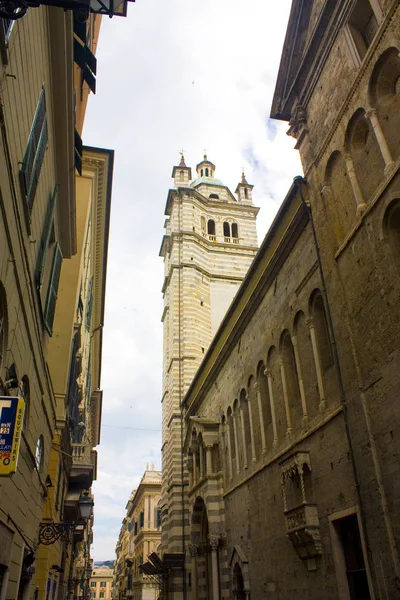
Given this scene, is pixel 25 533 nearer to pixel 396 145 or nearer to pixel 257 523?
pixel 257 523

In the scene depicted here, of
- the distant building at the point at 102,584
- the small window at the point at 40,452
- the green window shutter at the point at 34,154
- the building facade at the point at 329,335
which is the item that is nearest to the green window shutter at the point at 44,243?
the green window shutter at the point at 34,154

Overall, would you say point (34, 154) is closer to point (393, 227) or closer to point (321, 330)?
point (393, 227)

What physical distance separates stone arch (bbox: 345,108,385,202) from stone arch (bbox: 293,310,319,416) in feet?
13.2

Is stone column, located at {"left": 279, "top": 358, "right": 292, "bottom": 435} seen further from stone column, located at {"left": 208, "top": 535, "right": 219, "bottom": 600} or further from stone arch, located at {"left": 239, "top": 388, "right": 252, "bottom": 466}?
stone column, located at {"left": 208, "top": 535, "right": 219, "bottom": 600}

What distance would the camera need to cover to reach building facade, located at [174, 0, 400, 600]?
8719 mm

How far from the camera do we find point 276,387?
47.8 ft

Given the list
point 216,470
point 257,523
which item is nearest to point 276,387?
point 257,523

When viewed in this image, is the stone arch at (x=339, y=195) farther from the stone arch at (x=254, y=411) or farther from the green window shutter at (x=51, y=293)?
the stone arch at (x=254, y=411)

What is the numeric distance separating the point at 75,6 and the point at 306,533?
415 inches

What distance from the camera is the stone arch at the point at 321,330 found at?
38.0 ft

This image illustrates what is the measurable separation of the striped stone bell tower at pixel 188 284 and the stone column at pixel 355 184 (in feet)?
74.2

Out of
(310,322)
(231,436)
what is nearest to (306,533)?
(310,322)

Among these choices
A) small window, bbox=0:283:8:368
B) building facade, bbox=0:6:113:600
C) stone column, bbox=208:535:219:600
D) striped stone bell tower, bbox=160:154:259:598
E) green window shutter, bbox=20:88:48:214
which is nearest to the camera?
building facade, bbox=0:6:113:600

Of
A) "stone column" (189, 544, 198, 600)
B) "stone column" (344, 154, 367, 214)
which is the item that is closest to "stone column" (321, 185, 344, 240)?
"stone column" (344, 154, 367, 214)
